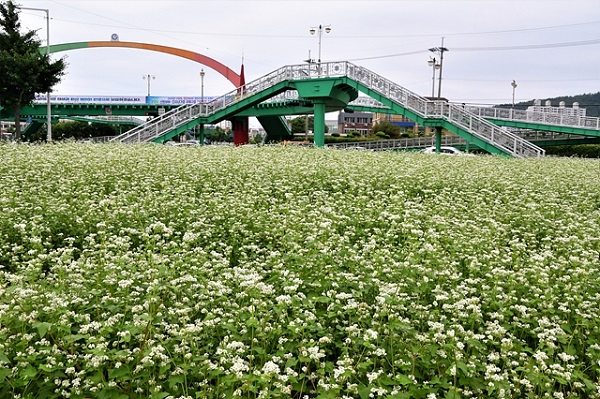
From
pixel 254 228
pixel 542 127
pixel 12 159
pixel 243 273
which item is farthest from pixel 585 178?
pixel 542 127

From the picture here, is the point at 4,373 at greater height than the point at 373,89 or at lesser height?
lesser

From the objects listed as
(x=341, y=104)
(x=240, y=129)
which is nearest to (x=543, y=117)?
(x=341, y=104)

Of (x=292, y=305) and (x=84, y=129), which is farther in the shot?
(x=84, y=129)

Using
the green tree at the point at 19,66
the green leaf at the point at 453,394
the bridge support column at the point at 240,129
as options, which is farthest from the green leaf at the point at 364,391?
the bridge support column at the point at 240,129

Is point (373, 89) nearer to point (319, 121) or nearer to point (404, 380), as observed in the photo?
point (319, 121)

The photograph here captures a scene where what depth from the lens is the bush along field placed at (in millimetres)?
3205

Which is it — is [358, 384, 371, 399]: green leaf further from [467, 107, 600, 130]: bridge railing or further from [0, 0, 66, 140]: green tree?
[467, 107, 600, 130]: bridge railing

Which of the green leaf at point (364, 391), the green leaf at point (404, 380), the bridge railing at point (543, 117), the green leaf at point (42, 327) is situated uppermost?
the bridge railing at point (543, 117)

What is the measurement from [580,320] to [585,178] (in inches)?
401

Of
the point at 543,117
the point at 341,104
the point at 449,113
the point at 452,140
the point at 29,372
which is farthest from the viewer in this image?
the point at 452,140

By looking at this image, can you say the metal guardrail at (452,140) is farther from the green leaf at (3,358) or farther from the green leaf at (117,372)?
the green leaf at (3,358)

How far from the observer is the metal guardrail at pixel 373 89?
24266 mm

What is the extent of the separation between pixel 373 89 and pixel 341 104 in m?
6.87

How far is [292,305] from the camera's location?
155 inches
